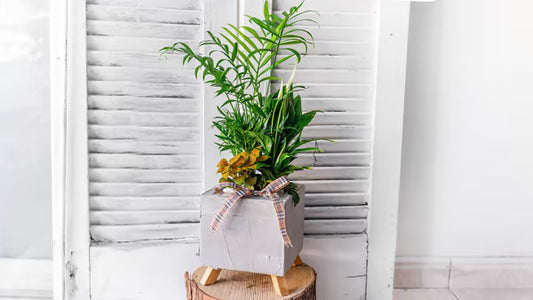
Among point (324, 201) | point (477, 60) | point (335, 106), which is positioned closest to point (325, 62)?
point (335, 106)

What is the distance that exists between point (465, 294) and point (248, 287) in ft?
2.81

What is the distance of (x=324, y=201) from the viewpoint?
119 cm

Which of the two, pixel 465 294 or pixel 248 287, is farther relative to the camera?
pixel 465 294

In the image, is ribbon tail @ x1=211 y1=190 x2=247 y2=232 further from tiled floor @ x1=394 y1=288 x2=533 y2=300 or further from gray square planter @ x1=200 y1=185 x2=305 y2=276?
tiled floor @ x1=394 y1=288 x2=533 y2=300

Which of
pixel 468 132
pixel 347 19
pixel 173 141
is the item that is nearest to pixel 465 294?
pixel 468 132

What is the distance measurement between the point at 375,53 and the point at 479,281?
0.89 m

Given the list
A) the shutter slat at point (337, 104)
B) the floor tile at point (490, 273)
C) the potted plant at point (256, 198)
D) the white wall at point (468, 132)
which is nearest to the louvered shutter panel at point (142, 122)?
the potted plant at point (256, 198)

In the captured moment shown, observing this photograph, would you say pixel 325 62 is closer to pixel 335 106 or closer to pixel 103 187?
pixel 335 106

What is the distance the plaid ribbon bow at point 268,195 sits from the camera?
0.87 meters

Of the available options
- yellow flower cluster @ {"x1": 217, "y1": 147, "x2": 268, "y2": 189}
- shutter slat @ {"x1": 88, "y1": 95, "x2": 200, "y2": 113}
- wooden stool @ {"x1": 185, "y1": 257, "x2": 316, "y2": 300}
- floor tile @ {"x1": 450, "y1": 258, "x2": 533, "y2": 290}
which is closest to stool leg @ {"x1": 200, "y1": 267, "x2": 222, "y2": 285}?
wooden stool @ {"x1": 185, "y1": 257, "x2": 316, "y2": 300}

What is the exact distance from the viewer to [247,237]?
892 millimetres

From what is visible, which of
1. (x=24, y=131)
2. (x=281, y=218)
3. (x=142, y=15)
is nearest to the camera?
(x=281, y=218)

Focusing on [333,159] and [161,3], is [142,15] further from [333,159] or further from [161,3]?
[333,159]

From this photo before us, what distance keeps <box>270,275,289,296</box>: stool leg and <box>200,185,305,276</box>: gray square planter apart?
33 millimetres
